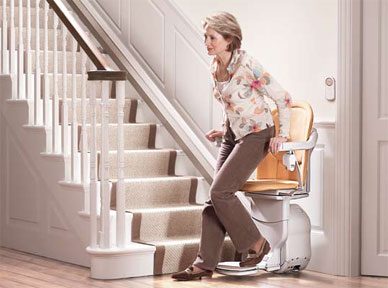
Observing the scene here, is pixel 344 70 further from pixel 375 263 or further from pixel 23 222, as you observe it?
pixel 23 222

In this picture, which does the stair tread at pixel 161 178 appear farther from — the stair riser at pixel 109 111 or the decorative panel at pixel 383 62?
the decorative panel at pixel 383 62

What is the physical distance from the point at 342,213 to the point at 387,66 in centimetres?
88

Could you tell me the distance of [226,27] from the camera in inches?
200

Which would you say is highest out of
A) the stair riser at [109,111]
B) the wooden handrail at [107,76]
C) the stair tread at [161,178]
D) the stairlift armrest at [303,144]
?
the wooden handrail at [107,76]

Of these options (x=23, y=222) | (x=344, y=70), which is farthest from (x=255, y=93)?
(x=23, y=222)

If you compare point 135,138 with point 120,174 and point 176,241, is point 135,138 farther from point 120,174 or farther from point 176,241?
point 120,174

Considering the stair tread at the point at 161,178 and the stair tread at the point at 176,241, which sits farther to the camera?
the stair tread at the point at 161,178

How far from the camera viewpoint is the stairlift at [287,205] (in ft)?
17.1

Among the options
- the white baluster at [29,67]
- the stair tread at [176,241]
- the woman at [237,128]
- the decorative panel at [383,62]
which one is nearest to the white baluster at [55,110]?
the white baluster at [29,67]

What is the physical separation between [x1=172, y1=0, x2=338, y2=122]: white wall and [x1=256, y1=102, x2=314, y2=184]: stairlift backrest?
19cm

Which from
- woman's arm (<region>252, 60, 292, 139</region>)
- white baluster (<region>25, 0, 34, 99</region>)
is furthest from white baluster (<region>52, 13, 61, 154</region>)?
woman's arm (<region>252, 60, 292, 139</region>)

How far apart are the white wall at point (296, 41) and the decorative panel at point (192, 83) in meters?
0.43

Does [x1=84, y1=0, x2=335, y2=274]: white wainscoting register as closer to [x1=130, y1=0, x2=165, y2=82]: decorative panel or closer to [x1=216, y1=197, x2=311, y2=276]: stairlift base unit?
[x1=130, y1=0, x2=165, y2=82]: decorative panel

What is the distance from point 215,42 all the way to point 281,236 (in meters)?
1.14
